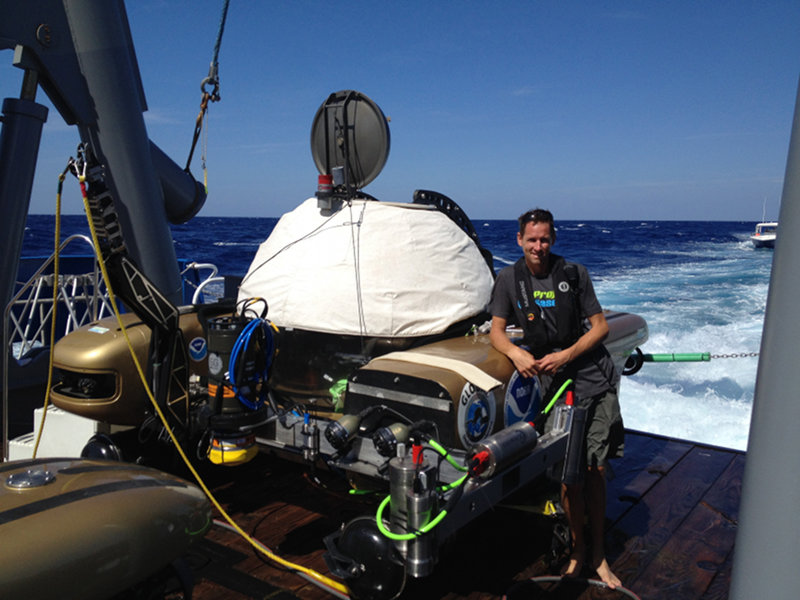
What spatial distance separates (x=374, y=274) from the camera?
3955 millimetres

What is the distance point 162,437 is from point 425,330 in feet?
5.85

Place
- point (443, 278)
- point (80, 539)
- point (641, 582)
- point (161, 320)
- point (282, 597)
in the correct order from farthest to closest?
point (443, 278)
point (161, 320)
point (641, 582)
point (282, 597)
point (80, 539)

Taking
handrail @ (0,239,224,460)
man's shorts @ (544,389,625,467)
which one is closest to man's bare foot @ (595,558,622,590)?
man's shorts @ (544,389,625,467)

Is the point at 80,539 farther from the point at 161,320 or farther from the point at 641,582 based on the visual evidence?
the point at 641,582

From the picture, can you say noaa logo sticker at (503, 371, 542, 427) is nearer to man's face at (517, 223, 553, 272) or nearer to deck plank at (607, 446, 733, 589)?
man's face at (517, 223, 553, 272)

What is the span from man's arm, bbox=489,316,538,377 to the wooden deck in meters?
0.89

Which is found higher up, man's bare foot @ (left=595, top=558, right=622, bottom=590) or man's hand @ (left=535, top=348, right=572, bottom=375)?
man's hand @ (left=535, top=348, right=572, bottom=375)

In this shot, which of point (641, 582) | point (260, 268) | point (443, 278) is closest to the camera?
point (641, 582)

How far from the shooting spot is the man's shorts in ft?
11.0

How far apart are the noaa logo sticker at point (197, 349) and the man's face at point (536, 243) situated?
2.29 meters

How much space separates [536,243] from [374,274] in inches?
43.2

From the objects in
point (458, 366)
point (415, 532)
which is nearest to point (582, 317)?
point (458, 366)

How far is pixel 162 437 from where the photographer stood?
3.84 metres

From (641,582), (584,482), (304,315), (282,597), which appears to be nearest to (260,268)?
(304,315)
